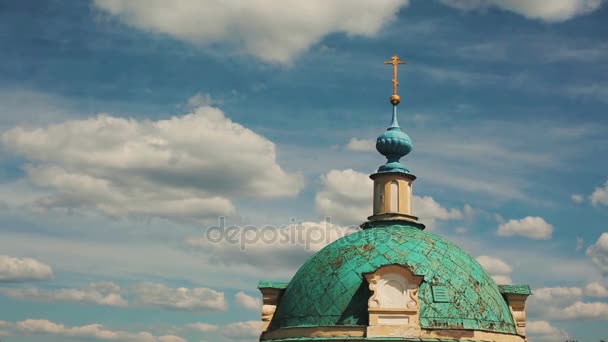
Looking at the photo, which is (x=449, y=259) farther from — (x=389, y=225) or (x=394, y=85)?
(x=394, y=85)

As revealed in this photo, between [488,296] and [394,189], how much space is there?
576 cm

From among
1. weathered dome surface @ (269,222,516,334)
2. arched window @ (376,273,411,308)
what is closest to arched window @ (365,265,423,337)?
arched window @ (376,273,411,308)

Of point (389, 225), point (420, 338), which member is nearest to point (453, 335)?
point (420, 338)

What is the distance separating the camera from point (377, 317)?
89.0ft

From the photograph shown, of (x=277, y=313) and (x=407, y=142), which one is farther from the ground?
(x=407, y=142)

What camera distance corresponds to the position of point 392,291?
89.9 feet

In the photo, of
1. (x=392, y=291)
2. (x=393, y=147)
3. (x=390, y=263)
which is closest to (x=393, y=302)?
(x=392, y=291)

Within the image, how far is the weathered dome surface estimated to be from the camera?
2786 cm

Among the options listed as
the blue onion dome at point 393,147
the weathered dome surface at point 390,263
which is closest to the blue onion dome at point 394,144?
the blue onion dome at point 393,147

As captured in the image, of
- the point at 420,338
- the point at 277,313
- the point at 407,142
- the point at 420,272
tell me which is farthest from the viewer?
the point at 407,142

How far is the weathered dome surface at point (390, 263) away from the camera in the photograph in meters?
27.9

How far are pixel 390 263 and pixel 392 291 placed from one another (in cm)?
99

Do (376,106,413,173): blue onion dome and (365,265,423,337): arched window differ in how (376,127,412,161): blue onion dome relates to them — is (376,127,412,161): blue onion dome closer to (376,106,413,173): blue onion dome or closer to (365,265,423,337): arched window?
(376,106,413,173): blue onion dome

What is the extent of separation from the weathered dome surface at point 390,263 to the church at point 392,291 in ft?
0.11
